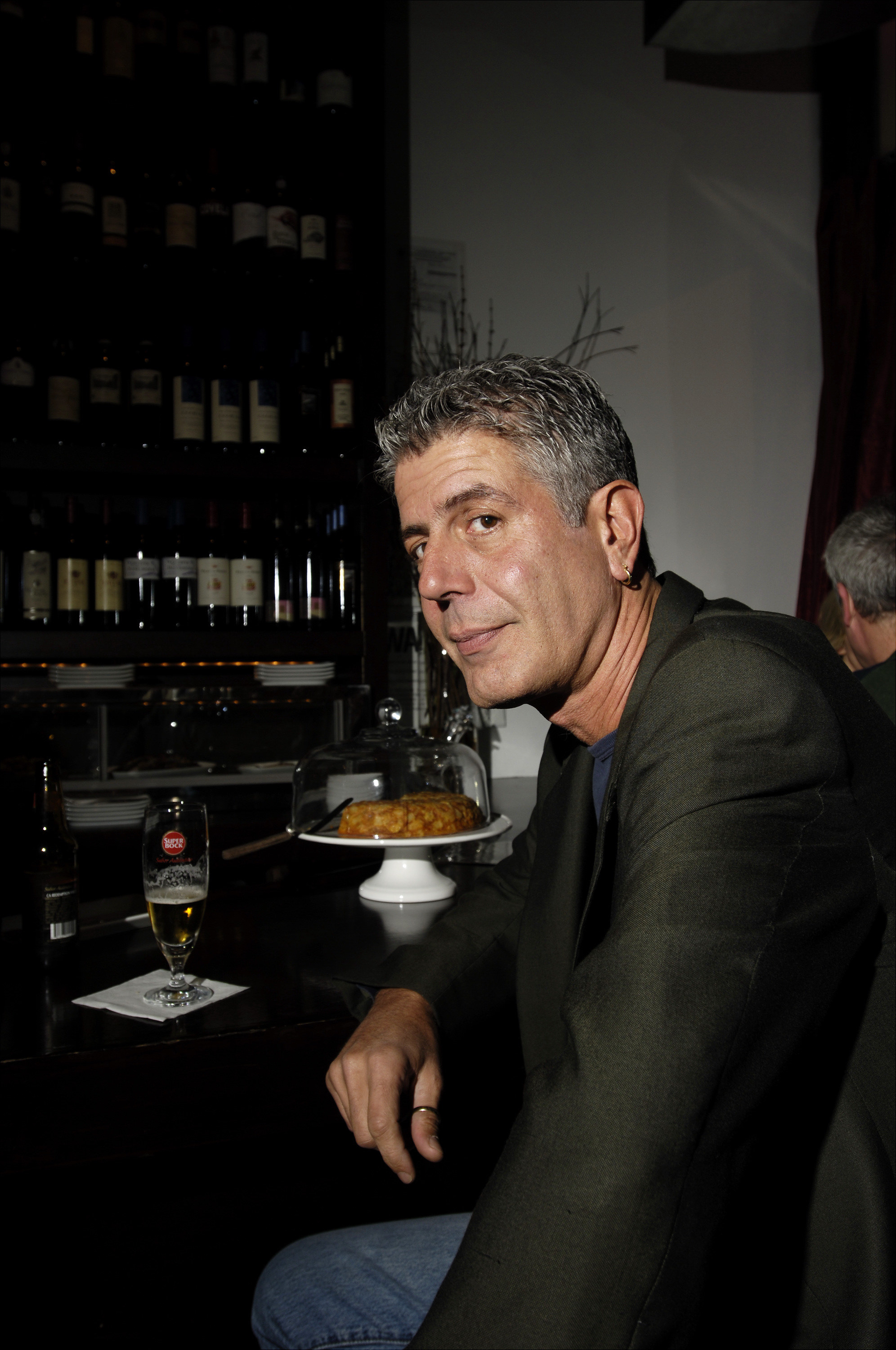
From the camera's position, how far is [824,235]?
3.65 metres

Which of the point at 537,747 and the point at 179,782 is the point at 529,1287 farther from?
the point at 537,747

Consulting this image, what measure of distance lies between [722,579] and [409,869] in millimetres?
2509

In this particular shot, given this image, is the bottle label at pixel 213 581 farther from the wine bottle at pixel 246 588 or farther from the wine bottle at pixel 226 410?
the wine bottle at pixel 226 410

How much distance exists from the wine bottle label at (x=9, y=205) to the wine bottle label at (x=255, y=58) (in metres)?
0.77

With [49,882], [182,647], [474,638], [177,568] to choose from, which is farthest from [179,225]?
[474,638]

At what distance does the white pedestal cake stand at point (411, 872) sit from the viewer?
1.55m

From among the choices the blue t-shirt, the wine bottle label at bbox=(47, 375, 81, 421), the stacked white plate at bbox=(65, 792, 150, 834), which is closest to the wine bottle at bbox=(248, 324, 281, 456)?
the wine bottle label at bbox=(47, 375, 81, 421)

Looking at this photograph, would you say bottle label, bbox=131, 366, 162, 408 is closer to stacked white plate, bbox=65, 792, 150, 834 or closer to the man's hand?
stacked white plate, bbox=65, 792, 150, 834

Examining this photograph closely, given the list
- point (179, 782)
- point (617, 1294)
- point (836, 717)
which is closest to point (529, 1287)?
point (617, 1294)

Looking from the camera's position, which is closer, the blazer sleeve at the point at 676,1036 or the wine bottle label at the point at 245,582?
the blazer sleeve at the point at 676,1036

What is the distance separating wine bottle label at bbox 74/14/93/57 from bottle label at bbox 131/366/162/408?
87 cm

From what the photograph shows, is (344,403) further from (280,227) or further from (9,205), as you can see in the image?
(9,205)

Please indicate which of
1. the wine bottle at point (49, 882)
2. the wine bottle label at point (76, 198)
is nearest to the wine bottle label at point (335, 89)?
the wine bottle label at point (76, 198)

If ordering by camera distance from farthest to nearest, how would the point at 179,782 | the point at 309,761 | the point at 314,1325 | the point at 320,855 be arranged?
the point at 179,782 → the point at 320,855 → the point at 309,761 → the point at 314,1325
